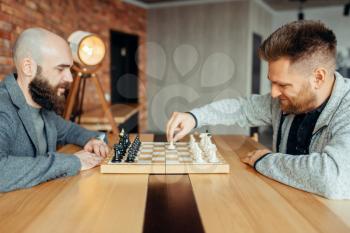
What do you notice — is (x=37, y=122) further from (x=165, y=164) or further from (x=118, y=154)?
(x=165, y=164)

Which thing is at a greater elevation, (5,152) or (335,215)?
(5,152)

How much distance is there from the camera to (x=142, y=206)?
3.06 feet

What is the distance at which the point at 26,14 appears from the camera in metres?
2.96

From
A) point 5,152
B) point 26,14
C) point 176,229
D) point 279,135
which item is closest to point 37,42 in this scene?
point 5,152

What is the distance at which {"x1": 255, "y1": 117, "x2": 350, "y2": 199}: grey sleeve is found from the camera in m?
1.01

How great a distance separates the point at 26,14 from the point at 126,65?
3146 millimetres

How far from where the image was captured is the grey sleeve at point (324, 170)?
1.01m

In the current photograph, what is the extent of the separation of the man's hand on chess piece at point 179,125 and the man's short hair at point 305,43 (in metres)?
0.52

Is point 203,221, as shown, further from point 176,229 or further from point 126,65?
point 126,65

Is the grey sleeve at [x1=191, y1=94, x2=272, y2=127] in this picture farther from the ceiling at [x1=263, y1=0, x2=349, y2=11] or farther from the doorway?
the ceiling at [x1=263, y1=0, x2=349, y2=11]

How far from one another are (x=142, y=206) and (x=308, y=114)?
2.85 feet

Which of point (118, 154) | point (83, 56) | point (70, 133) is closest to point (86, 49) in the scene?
point (83, 56)

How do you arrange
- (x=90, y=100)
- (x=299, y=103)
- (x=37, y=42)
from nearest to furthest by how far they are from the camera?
1. (x=299, y=103)
2. (x=37, y=42)
3. (x=90, y=100)

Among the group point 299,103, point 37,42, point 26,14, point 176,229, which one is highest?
point 26,14
